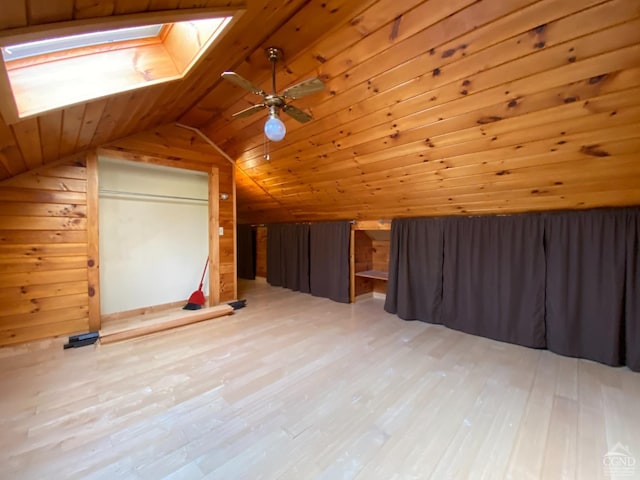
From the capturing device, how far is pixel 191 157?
13.0 ft

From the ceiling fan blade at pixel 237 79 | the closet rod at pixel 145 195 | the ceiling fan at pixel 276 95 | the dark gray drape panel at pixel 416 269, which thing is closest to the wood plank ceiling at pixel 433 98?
the ceiling fan at pixel 276 95

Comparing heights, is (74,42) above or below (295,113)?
above

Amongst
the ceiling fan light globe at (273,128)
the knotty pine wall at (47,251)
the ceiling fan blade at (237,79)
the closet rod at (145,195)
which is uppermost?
the ceiling fan blade at (237,79)

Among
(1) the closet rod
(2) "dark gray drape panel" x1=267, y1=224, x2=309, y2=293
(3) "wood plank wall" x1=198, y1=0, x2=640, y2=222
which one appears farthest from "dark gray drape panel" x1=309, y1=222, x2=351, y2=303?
(1) the closet rod

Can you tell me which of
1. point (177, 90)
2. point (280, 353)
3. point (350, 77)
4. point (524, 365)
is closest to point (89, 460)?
point (280, 353)

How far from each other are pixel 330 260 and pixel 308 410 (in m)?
3.26

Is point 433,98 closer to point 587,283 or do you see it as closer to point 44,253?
point 587,283

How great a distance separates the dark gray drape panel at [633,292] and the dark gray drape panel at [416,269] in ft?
5.63

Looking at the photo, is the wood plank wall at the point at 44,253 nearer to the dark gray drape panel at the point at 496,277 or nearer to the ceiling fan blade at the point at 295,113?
the ceiling fan blade at the point at 295,113

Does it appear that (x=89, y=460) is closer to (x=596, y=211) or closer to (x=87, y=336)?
(x=87, y=336)

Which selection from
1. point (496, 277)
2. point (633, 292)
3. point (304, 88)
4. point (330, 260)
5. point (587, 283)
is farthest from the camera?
point (330, 260)

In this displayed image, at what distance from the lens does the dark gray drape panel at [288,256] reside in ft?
18.2

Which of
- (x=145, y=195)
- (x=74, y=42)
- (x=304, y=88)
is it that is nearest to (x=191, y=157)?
(x=145, y=195)

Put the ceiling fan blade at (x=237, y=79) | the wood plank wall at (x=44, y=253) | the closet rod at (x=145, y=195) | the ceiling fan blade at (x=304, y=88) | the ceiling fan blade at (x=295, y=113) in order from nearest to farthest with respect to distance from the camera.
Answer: the ceiling fan blade at (x=237, y=79) → the ceiling fan blade at (x=304, y=88) → the ceiling fan blade at (x=295, y=113) → the wood plank wall at (x=44, y=253) → the closet rod at (x=145, y=195)
